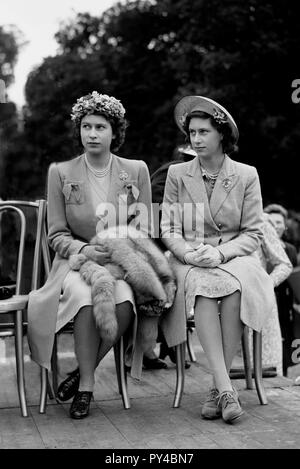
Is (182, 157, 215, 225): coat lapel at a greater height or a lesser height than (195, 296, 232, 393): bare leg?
greater

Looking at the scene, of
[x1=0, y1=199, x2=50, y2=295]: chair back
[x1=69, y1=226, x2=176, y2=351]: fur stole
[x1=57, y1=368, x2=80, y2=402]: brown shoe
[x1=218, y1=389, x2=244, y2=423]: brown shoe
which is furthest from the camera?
[x1=0, y1=199, x2=50, y2=295]: chair back

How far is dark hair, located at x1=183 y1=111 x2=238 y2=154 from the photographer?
4.35 m

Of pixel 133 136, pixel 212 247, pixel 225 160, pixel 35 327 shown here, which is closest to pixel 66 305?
pixel 35 327

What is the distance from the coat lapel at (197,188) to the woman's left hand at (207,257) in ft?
0.84

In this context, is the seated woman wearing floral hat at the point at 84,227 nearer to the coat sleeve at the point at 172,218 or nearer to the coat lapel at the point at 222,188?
the coat sleeve at the point at 172,218

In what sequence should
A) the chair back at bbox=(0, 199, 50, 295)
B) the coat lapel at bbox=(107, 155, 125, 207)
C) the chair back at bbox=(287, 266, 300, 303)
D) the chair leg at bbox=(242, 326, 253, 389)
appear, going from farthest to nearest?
1. the chair back at bbox=(287, 266, 300, 303)
2. the chair leg at bbox=(242, 326, 253, 389)
3. the coat lapel at bbox=(107, 155, 125, 207)
4. the chair back at bbox=(0, 199, 50, 295)

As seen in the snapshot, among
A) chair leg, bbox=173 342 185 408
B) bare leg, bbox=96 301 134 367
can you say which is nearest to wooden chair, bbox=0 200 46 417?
bare leg, bbox=96 301 134 367

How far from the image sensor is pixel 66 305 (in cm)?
404

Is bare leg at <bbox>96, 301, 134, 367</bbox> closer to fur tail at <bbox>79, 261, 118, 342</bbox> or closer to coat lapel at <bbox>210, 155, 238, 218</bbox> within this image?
fur tail at <bbox>79, 261, 118, 342</bbox>

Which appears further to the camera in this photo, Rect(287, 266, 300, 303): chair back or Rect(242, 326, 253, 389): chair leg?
Rect(287, 266, 300, 303): chair back

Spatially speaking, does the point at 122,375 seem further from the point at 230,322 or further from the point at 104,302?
the point at 230,322

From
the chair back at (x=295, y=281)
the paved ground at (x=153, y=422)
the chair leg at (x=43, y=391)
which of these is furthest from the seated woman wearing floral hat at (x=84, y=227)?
the chair back at (x=295, y=281)

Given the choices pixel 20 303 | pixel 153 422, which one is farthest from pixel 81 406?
pixel 20 303
